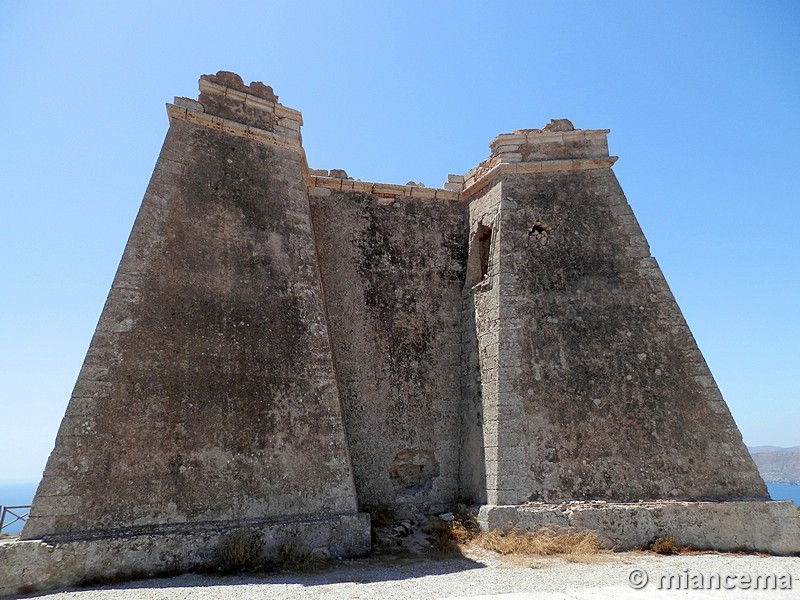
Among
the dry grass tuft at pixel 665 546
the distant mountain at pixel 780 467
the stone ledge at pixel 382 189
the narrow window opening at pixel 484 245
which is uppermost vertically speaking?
the stone ledge at pixel 382 189

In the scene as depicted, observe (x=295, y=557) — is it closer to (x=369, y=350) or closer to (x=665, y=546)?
(x=369, y=350)

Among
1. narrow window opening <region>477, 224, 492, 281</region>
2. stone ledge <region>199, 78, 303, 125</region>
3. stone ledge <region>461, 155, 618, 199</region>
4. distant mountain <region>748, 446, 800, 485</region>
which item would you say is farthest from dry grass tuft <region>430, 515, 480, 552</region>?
distant mountain <region>748, 446, 800, 485</region>

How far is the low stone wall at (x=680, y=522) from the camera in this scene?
6.62 meters

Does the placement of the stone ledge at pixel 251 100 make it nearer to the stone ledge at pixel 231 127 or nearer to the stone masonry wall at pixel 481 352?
the stone ledge at pixel 231 127

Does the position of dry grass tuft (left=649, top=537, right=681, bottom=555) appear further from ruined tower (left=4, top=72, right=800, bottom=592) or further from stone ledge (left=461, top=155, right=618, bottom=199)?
stone ledge (left=461, top=155, right=618, bottom=199)

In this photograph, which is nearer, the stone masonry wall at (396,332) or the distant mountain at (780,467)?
the stone masonry wall at (396,332)

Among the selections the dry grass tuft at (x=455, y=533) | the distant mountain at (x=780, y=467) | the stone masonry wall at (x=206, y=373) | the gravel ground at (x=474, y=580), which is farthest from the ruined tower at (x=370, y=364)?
the distant mountain at (x=780, y=467)

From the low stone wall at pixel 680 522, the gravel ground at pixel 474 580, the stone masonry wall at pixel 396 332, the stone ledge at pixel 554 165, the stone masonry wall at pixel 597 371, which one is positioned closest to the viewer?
the gravel ground at pixel 474 580

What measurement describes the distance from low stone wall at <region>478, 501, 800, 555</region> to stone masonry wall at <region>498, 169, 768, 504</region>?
230mm

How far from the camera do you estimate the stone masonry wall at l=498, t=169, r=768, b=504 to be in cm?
709

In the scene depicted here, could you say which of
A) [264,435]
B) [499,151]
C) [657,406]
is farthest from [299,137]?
[657,406]

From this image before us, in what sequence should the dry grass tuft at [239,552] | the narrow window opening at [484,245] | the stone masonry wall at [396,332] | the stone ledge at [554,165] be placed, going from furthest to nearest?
the narrow window opening at [484,245]
the stone ledge at [554,165]
the stone masonry wall at [396,332]
the dry grass tuft at [239,552]

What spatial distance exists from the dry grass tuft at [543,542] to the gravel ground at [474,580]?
0.56 ft

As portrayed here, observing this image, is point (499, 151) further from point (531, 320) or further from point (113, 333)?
point (113, 333)
